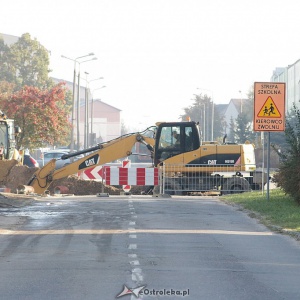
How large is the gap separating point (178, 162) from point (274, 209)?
40.5 ft

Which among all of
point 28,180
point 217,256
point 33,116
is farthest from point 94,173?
point 217,256

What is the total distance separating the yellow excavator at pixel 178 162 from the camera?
115 ft

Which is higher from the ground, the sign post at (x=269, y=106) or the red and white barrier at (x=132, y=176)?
the sign post at (x=269, y=106)

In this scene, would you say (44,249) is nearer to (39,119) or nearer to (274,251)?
(274,251)

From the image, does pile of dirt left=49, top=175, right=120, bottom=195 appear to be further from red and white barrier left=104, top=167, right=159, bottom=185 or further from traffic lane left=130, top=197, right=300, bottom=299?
traffic lane left=130, top=197, right=300, bottom=299

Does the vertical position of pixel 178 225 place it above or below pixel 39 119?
below

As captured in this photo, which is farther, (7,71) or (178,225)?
(7,71)

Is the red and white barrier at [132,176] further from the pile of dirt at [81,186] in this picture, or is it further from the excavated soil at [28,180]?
the pile of dirt at [81,186]

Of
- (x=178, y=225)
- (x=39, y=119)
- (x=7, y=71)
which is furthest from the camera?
(x=7, y=71)

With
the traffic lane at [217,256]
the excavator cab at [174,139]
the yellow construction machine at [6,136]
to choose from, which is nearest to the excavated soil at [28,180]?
the yellow construction machine at [6,136]

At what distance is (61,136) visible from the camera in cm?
5347

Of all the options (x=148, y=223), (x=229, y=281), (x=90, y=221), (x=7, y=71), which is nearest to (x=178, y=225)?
(x=148, y=223)

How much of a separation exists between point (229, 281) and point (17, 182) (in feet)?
87.5

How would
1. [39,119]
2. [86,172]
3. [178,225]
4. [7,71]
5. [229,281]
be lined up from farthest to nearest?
1. [7,71]
2. [39,119]
3. [86,172]
4. [178,225]
5. [229,281]
